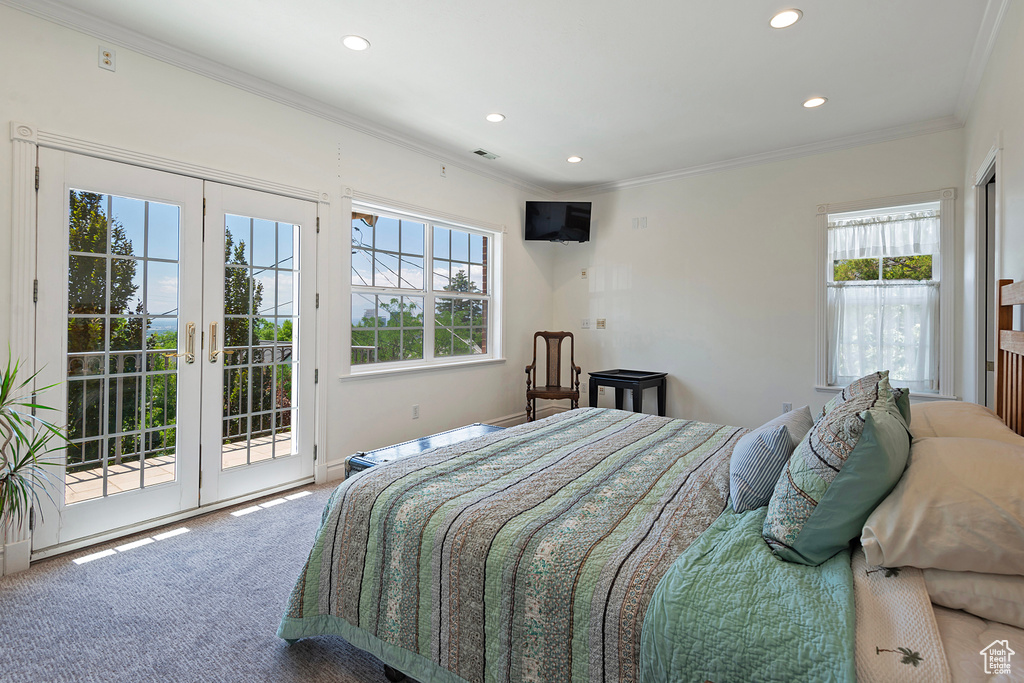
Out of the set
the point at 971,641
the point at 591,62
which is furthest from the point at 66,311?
the point at 971,641

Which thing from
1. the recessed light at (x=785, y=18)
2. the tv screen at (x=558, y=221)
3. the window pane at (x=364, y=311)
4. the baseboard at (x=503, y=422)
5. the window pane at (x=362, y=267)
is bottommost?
the baseboard at (x=503, y=422)

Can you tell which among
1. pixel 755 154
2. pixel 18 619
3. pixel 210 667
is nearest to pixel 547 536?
pixel 210 667

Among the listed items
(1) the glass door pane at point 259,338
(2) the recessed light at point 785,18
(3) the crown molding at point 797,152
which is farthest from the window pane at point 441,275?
(2) the recessed light at point 785,18

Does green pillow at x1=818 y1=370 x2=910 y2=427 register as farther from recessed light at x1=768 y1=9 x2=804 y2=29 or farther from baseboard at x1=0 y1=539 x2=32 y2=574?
baseboard at x1=0 y1=539 x2=32 y2=574

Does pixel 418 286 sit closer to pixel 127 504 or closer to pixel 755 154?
pixel 127 504

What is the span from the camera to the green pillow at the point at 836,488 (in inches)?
44.3

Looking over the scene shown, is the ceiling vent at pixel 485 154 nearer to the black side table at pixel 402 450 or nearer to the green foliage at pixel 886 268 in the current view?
the black side table at pixel 402 450

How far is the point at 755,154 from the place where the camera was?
14.5 feet

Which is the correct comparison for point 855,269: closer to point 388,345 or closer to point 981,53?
point 981,53

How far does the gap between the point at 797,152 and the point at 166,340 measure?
16.2 feet

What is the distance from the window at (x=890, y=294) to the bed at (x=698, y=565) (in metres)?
2.39

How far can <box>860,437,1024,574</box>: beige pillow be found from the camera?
0.96m

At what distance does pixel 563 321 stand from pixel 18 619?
4.85m

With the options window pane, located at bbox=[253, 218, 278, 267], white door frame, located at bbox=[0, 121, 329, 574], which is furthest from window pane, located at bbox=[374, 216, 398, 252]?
white door frame, located at bbox=[0, 121, 329, 574]
